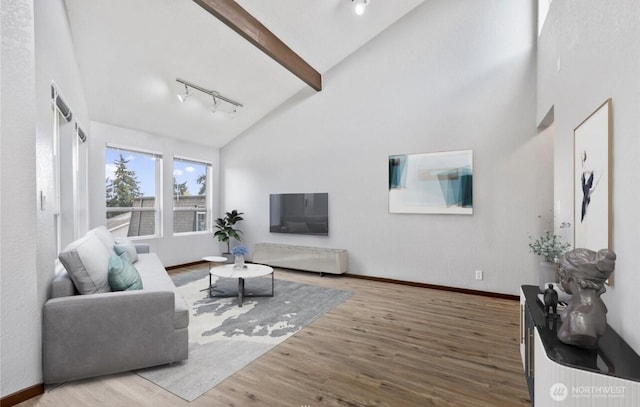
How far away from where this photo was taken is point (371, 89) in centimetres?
470

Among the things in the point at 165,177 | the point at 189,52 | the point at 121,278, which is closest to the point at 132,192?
the point at 165,177

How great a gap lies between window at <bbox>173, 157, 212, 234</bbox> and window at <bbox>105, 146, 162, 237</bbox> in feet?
1.25

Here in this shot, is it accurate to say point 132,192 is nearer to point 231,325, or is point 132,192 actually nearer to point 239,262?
point 239,262

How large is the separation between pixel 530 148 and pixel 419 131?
1402 millimetres

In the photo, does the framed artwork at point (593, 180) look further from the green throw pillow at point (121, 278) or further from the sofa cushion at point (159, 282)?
the green throw pillow at point (121, 278)

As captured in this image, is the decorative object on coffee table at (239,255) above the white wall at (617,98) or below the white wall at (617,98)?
below

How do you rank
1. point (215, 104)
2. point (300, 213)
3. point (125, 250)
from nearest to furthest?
point (125, 250)
point (215, 104)
point (300, 213)

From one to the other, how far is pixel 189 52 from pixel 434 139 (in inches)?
139

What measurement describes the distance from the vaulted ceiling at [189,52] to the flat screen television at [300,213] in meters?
1.84

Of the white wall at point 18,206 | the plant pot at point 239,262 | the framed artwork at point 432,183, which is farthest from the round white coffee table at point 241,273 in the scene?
the framed artwork at point 432,183

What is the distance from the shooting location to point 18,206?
1746 mm

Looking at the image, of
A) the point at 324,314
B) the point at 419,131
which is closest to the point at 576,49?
the point at 419,131

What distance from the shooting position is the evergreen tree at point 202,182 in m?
6.19

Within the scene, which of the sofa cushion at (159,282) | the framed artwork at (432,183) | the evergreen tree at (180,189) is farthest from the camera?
the evergreen tree at (180,189)
